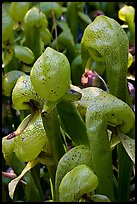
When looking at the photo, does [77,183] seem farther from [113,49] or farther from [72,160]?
[113,49]

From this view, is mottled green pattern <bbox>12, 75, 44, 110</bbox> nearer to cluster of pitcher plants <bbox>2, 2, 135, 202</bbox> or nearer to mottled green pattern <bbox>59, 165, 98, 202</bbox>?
cluster of pitcher plants <bbox>2, 2, 135, 202</bbox>

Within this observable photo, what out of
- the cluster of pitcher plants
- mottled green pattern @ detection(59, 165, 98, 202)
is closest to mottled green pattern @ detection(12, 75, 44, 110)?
the cluster of pitcher plants

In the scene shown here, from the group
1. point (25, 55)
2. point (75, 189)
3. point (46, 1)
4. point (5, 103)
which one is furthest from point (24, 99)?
point (46, 1)

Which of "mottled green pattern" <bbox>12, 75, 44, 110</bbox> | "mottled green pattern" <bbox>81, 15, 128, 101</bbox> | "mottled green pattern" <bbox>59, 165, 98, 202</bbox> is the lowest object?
"mottled green pattern" <bbox>59, 165, 98, 202</bbox>

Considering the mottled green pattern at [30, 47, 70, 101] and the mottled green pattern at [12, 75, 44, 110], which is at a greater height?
the mottled green pattern at [30, 47, 70, 101]

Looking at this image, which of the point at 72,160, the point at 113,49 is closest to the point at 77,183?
the point at 72,160

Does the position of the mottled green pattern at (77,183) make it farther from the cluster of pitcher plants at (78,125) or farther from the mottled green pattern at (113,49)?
the mottled green pattern at (113,49)

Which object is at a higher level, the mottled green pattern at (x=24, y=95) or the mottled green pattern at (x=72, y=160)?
the mottled green pattern at (x=24, y=95)

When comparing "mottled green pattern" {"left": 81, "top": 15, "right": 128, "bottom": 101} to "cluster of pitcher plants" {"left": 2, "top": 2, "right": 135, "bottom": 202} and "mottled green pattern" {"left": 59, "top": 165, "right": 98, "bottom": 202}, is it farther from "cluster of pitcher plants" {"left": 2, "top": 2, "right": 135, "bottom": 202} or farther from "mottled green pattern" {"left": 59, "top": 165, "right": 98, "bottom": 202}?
"mottled green pattern" {"left": 59, "top": 165, "right": 98, "bottom": 202}

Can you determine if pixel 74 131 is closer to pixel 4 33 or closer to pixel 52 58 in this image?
pixel 52 58

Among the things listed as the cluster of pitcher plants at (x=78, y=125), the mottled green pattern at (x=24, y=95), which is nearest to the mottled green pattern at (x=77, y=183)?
the cluster of pitcher plants at (x=78, y=125)

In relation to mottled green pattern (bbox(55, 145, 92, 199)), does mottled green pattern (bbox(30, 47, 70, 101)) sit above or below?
above
